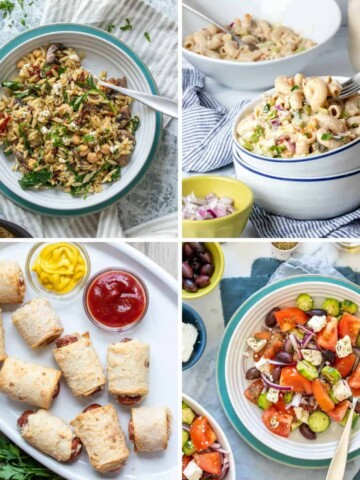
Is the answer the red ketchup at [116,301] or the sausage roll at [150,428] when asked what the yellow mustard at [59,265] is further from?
the sausage roll at [150,428]

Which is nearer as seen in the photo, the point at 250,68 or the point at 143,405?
the point at 250,68

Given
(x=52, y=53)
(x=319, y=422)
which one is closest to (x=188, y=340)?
(x=319, y=422)

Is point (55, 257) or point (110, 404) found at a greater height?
point (55, 257)

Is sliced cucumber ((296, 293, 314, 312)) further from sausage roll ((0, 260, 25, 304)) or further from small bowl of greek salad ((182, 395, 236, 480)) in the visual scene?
sausage roll ((0, 260, 25, 304))

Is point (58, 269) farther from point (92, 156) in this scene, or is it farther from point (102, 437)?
point (102, 437)

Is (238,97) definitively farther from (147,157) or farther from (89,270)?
(89,270)

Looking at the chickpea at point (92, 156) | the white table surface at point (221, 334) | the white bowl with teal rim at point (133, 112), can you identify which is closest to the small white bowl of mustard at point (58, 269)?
the white bowl with teal rim at point (133, 112)

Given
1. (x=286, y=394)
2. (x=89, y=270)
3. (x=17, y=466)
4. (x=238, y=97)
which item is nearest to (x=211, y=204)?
(x=238, y=97)
